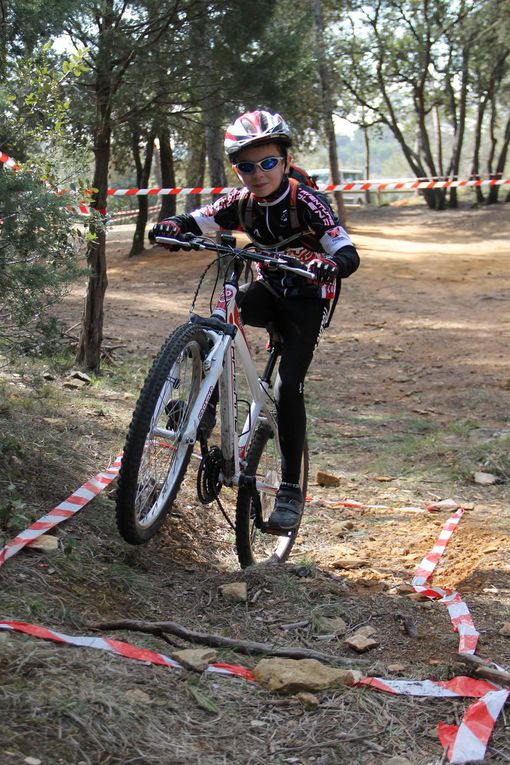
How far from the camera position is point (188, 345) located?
3.50 metres

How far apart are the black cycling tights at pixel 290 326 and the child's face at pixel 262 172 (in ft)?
1.52

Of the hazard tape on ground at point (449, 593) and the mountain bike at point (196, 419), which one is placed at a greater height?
the mountain bike at point (196, 419)

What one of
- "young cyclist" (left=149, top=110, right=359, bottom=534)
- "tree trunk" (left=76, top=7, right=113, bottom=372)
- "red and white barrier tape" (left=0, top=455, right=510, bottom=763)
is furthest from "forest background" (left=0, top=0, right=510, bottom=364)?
"red and white barrier tape" (left=0, top=455, right=510, bottom=763)

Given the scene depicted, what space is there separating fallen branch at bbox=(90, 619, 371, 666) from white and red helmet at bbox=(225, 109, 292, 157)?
2.10 m

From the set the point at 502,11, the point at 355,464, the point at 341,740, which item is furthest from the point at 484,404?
the point at 502,11

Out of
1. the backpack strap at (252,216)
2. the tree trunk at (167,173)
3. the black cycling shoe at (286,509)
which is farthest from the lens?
the tree trunk at (167,173)

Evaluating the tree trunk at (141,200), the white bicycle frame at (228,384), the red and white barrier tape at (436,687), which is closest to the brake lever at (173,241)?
the white bicycle frame at (228,384)

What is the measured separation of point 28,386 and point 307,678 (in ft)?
13.8

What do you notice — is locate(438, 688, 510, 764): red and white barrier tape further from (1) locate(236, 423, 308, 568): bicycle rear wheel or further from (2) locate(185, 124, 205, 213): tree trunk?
(2) locate(185, 124, 205, 213): tree trunk

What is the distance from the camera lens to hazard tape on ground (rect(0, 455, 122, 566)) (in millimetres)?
3469

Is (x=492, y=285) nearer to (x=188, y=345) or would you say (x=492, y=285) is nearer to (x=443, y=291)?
(x=443, y=291)

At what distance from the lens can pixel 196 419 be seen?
11.7 feet

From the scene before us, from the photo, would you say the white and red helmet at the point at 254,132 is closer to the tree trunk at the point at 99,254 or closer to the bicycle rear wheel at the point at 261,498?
the bicycle rear wheel at the point at 261,498

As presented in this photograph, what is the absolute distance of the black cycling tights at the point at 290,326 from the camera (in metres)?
4.13
